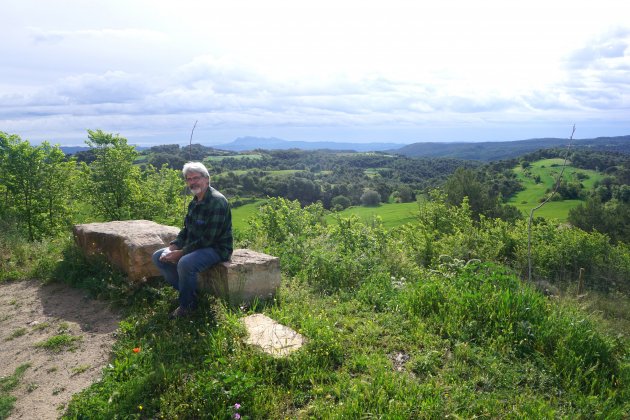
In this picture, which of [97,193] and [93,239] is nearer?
[93,239]

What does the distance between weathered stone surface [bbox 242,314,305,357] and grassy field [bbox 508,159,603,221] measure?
56.9 metres

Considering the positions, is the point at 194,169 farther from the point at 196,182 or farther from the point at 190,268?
the point at 190,268

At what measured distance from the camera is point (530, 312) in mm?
4844

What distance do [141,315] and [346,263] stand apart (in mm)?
3496

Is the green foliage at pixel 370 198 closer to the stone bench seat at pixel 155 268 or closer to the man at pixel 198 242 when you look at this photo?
the stone bench seat at pixel 155 268

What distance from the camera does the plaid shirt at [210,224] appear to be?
5.28m

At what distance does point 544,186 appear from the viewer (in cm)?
7538

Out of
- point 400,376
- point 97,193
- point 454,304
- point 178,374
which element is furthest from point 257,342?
point 97,193

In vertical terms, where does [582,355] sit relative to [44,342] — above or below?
above

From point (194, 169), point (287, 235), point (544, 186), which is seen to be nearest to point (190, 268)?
point (194, 169)

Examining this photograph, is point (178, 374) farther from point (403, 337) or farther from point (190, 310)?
point (403, 337)

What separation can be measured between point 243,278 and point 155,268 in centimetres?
174

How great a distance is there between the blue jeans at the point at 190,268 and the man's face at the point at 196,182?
0.84 meters

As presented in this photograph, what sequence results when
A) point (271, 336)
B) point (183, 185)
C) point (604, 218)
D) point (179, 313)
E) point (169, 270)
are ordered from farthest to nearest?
point (604, 218), point (183, 185), point (169, 270), point (179, 313), point (271, 336)
